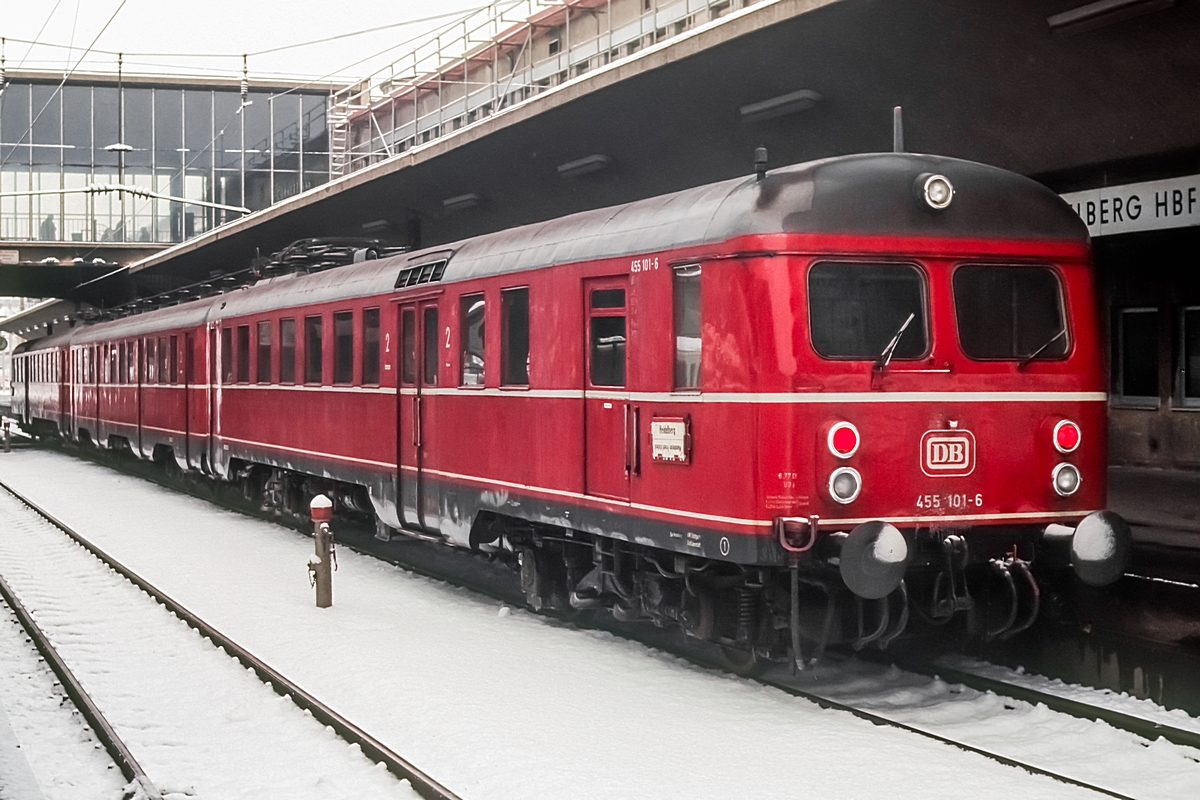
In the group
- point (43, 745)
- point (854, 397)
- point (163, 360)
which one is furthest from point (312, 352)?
point (854, 397)

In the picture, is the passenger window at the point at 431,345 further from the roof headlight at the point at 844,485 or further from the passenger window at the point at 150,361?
the passenger window at the point at 150,361

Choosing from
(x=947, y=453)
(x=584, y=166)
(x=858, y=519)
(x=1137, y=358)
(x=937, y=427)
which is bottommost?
(x=858, y=519)

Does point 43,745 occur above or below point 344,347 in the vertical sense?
below

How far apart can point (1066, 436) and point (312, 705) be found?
15.2 ft

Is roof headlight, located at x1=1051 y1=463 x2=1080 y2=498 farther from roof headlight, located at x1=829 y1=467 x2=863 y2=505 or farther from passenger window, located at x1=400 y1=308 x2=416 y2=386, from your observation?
passenger window, located at x1=400 y1=308 x2=416 y2=386

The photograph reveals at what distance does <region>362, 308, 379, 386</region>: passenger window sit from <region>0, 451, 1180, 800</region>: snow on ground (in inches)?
79.3

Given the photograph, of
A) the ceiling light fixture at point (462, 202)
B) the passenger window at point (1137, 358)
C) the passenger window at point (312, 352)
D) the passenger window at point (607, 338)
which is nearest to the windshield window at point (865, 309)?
the passenger window at point (607, 338)

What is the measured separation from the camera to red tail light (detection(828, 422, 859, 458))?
758 cm

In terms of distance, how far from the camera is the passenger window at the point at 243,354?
58.1 feet

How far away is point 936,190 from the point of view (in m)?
7.95

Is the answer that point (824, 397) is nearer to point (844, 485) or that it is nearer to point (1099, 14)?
point (844, 485)

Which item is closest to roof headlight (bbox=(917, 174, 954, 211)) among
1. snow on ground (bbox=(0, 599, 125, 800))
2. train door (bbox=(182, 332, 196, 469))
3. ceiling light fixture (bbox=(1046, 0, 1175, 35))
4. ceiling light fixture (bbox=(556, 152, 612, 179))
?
ceiling light fixture (bbox=(1046, 0, 1175, 35))

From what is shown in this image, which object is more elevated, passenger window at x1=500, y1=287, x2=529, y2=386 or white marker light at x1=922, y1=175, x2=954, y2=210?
white marker light at x1=922, y1=175, x2=954, y2=210

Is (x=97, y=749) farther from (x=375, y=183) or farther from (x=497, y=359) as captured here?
(x=375, y=183)
